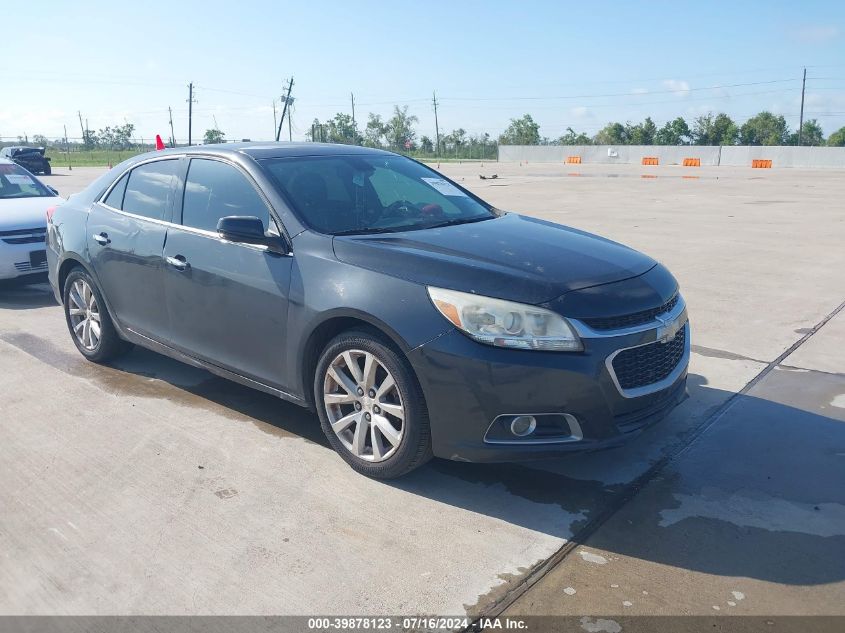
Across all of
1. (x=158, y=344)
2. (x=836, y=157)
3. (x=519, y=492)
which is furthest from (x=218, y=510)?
(x=836, y=157)

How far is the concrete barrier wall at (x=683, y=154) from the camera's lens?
53.7m

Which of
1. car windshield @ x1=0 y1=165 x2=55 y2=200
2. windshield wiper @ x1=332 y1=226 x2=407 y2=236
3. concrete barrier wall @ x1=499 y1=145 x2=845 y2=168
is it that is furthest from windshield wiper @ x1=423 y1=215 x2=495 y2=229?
concrete barrier wall @ x1=499 y1=145 x2=845 y2=168

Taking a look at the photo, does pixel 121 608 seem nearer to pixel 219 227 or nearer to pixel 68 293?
pixel 219 227

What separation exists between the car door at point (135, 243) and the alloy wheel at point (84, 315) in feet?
0.99

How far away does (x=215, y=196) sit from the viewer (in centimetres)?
463

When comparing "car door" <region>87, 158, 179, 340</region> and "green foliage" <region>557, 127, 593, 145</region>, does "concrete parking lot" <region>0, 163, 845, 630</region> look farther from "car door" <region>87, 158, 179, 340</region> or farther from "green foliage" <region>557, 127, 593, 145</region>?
"green foliage" <region>557, 127, 593, 145</region>

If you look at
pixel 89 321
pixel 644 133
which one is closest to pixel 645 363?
pixel 89 321

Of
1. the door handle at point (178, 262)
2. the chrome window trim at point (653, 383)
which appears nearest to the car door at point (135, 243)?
the door handle at point (178, 262)

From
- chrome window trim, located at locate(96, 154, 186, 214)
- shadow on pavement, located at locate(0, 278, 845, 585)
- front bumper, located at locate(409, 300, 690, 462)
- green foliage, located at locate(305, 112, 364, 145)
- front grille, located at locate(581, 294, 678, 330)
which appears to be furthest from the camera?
green foliage, located at locate(305, 112, 364, 145)

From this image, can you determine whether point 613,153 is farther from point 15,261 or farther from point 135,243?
point 135,243

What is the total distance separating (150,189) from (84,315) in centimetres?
134

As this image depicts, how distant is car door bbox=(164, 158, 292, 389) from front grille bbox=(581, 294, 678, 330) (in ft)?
5.36

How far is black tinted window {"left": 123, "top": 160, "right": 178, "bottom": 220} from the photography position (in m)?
4.98

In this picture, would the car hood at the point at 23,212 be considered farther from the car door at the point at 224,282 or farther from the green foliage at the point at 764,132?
the green foliage at the point at 764,132
